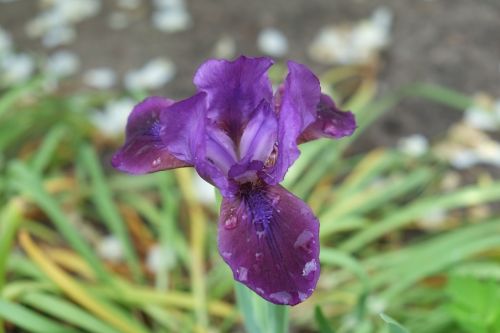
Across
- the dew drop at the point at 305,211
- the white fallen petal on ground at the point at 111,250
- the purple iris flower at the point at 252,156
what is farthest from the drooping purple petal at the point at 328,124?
the white fallen petal on ground at the point at 111,250

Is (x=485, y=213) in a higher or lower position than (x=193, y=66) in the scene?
lower

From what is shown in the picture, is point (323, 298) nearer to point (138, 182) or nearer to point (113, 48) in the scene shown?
point (138, 182)

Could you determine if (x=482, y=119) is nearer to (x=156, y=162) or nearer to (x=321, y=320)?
(x=321, y=320)

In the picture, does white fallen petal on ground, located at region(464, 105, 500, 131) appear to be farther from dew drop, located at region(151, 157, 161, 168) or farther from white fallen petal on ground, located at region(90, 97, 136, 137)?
dew drop, located at region(151, 157, 161, 168)

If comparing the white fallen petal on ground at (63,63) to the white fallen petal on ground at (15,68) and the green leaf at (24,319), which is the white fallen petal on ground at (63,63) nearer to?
the white fallen petal on ground at (15,68)

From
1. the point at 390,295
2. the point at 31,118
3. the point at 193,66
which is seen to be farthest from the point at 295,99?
the point at 193,66

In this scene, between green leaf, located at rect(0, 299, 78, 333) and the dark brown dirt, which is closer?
green leaf, located at rect(0, 299, 78, 333)

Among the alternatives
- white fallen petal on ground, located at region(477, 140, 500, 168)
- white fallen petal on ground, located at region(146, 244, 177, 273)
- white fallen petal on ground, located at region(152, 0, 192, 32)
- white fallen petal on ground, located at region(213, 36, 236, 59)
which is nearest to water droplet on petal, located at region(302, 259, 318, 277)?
white fallen petal on ground, located at region(146, 244, 177, 273)

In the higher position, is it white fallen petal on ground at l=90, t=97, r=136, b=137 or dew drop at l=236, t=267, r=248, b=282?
dew drop at l=236, t=267, r=248, b=282

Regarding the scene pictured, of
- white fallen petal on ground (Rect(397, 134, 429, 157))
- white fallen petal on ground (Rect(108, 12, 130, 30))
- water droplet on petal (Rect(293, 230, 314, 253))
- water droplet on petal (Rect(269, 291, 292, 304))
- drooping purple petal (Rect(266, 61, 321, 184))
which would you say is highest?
drooping purple petal (Rect(266, 61, 321, 184))
